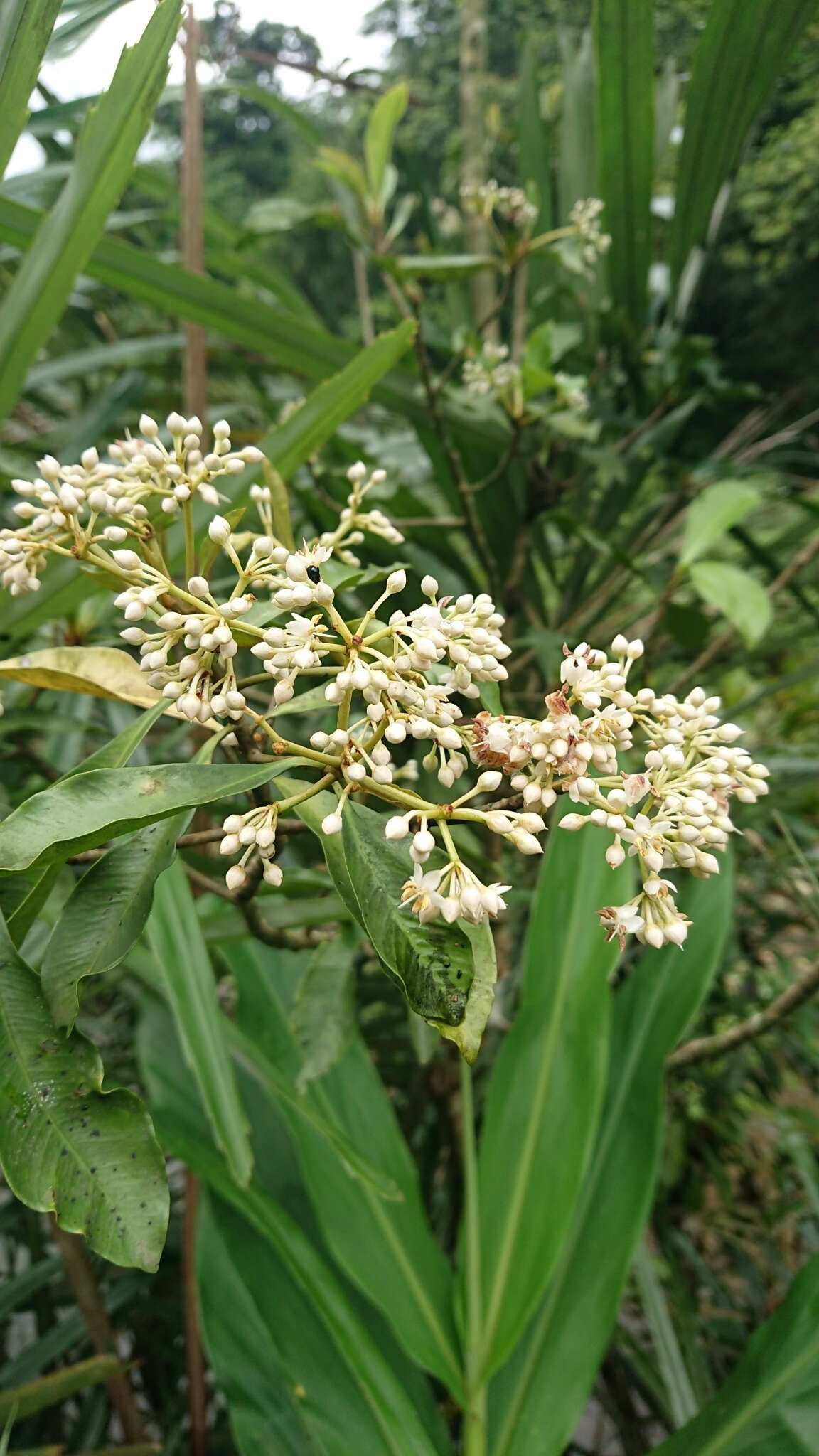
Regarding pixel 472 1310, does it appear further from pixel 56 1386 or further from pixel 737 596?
pixel 737 596

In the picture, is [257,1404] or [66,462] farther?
[66,462]

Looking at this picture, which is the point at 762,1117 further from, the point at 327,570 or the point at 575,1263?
the point at 327,570

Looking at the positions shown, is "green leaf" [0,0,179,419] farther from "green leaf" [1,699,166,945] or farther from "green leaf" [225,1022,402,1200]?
"green leaf" [225,1022,402,1200]

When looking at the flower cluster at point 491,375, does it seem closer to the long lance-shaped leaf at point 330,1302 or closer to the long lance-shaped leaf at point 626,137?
the long lance-shaped leaf at point 626,137

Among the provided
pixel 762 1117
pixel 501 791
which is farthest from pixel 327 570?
pixel 762 1117

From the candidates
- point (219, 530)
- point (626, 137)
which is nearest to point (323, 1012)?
point (219, 530)
